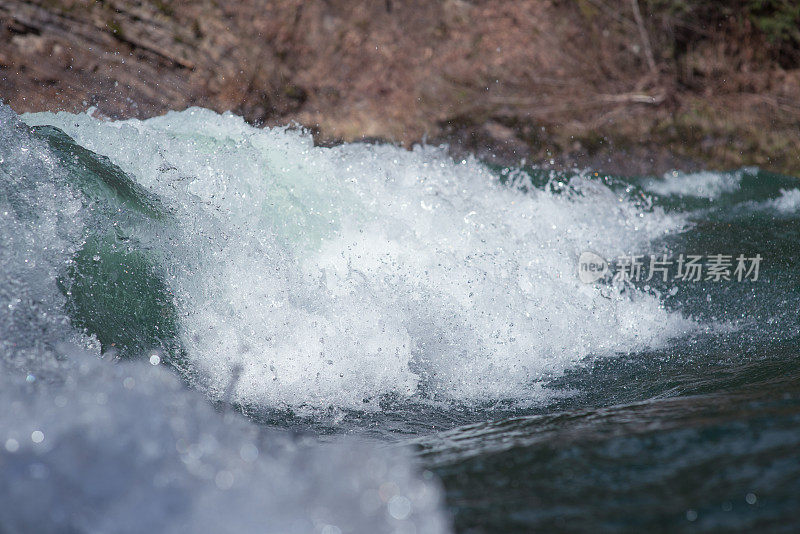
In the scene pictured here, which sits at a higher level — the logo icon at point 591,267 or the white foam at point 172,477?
the white foam at point 172,477

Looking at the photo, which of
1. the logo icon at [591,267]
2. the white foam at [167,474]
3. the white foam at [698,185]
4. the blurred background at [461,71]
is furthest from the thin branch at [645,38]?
the white foam at [167,474]

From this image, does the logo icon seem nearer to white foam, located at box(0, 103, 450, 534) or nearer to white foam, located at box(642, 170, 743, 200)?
white foam, located at box(642, 170, 743, 200)

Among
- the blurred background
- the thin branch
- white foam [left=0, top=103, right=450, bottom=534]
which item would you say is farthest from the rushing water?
the thin branch

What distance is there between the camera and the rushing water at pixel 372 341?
4.54 feet

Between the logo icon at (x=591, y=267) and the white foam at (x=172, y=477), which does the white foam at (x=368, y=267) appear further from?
the white foam at (x=172, y=477)

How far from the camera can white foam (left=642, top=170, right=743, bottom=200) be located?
198 inches

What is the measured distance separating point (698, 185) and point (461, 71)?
11.2ft

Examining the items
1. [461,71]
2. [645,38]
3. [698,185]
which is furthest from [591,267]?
[645,38]

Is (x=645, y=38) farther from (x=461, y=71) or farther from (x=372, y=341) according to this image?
(x=372, y=341)

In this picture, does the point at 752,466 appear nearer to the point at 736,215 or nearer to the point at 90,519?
the point at 90,519

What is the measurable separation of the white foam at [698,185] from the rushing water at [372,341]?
4 centimetres

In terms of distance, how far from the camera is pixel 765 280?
12.8ft

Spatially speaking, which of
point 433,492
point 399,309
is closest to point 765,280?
point 399,309

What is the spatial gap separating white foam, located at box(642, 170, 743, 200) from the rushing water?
0.04 meters
